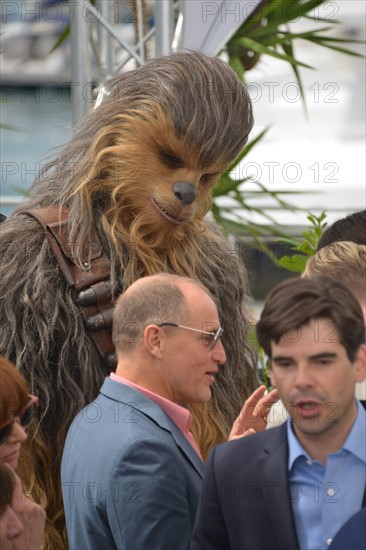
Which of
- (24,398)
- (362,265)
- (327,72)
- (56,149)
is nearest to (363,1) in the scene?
(327,72)

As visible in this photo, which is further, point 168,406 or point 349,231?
point 349,231

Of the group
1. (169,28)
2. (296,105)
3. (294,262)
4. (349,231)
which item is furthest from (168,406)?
(296,105)

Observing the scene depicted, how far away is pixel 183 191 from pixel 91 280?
1.12ft

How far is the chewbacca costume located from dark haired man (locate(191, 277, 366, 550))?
1152mm

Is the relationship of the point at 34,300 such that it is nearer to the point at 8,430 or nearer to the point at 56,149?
the point at 56,149

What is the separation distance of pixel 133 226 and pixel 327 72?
652cm

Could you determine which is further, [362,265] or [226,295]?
[226,295]

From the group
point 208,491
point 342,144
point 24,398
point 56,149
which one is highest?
point 342,144

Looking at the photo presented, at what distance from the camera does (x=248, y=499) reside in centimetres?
207

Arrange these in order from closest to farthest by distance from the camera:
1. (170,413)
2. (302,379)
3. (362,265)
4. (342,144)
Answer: (302,379) < (170,413) < (362,265) < (342,144)

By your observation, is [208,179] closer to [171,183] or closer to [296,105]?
[171,183]

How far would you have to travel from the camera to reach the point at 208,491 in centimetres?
211

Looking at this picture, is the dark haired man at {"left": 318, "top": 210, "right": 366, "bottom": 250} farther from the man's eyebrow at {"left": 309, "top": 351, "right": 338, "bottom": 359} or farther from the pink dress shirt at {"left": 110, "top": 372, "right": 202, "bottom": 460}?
the man's eyebrow at {"left": 309, "top": 351, "right": 338, "bottom": 359}

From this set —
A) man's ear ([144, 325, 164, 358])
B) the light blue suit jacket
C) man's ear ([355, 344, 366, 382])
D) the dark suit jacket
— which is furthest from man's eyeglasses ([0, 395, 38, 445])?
man's ear ([355, 344, 366, 382])
